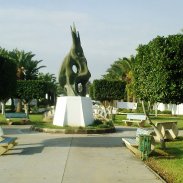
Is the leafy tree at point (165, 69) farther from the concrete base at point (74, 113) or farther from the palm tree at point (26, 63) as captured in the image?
the palm tree at point (26, 63)

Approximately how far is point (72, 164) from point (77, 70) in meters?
14.4

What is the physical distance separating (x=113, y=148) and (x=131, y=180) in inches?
234

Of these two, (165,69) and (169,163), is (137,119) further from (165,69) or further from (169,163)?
(169,163)

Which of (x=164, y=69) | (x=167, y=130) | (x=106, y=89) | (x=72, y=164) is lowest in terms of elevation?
(x=72, y=164)

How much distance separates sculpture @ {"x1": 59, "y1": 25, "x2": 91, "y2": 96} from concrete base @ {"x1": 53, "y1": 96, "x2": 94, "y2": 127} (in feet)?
4.76

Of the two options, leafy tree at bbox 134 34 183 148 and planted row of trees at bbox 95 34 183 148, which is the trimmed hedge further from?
leafy tree at bbox 134 34 183 148

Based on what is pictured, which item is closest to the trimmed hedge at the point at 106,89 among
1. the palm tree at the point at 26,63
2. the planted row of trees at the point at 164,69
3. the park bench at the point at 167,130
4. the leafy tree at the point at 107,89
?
the leafy tree at the point at 107,89

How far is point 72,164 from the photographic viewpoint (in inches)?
448

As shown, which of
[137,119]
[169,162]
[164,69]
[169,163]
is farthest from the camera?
[137,119]

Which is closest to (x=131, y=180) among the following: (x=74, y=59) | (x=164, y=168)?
(x=164, y=168)

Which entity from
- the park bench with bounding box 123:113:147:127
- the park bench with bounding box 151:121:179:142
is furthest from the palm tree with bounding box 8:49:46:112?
the park bench with bounding box 151:121:179:142

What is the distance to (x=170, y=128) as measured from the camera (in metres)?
18.2

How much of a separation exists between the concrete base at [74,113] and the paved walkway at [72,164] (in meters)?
6.72

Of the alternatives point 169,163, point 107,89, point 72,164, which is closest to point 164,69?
point 169,163
